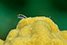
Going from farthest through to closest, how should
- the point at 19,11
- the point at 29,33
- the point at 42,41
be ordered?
the point at 19,11, the point at 29,33, the point at 42,41

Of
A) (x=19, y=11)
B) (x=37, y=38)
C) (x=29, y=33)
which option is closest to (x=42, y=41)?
(x=37, y=38)

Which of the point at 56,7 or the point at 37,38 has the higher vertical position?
the point at 37,38

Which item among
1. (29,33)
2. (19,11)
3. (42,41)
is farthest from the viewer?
(19,11)

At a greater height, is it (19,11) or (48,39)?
(48,39)

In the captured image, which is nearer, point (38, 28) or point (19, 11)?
point (38, 28)

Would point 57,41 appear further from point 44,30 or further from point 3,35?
point 3,35

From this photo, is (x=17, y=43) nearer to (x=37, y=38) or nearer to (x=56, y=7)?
(x=37, y=38)

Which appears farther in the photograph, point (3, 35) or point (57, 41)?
point (3, 35)

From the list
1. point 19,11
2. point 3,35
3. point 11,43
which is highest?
point 11,43

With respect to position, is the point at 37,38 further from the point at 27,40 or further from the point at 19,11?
the point at 19,11

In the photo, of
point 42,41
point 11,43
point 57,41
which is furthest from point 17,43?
point 57,41
